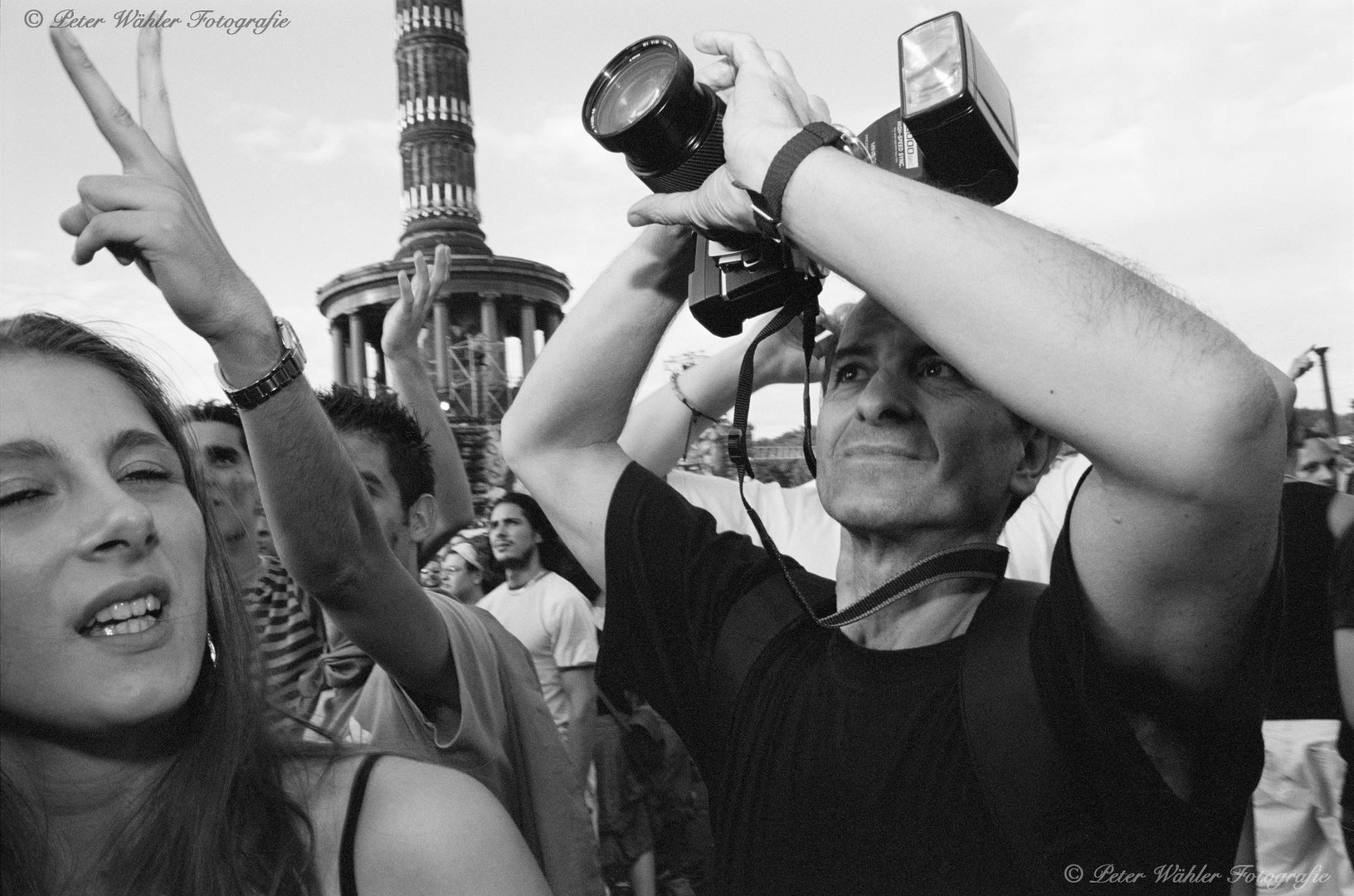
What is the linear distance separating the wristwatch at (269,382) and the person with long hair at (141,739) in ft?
0.87

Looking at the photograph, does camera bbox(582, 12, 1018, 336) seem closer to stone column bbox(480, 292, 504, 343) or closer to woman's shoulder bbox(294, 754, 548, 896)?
woman's shoulder bbox(294, 754, 548, 896)

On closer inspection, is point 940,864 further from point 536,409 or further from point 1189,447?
point 536,409

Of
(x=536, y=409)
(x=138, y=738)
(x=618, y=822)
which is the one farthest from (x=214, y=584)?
(x=618, y=822)

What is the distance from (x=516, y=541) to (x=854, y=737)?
3365 mm

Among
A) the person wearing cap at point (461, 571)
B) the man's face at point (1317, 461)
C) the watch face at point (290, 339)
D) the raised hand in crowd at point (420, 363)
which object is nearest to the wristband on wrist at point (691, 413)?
the raised hand in crowd at point (420, 363)

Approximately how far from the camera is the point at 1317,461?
4.44m

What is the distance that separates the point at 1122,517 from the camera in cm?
110

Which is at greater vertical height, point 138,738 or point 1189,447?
point 1189,447

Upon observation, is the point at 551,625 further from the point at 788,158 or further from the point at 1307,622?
the point at 788,158

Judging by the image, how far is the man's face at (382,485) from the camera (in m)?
2.47

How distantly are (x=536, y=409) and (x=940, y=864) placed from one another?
96 cm

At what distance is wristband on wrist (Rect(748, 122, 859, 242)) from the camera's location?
120 centimetres

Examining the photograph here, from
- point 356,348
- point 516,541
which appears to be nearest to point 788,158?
point 516,541

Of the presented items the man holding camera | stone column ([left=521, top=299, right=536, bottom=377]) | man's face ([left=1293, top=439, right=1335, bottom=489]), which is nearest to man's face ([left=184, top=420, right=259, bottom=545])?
the man holding camera
